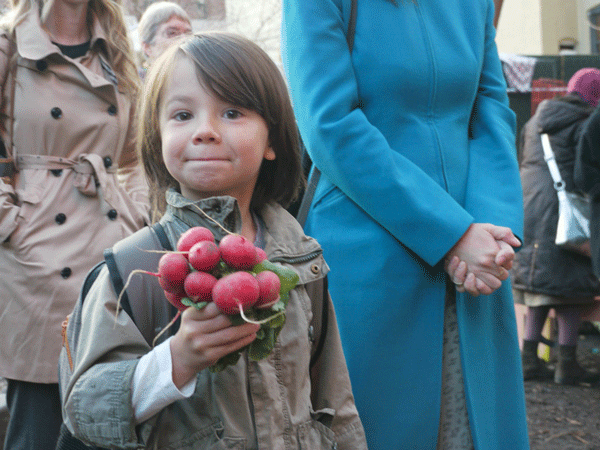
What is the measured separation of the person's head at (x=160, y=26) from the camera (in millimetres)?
4020

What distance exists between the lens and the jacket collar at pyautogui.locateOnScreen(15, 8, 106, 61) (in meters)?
2.34

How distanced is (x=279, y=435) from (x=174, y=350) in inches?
12.2

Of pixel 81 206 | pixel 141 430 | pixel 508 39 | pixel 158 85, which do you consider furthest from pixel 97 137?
pixel 508 39

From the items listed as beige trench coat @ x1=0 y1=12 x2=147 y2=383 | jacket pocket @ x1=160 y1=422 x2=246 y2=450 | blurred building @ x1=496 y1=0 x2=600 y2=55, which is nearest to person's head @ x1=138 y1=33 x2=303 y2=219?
jacket pocket @ x1=160 y1=422 x2=246 y2=450

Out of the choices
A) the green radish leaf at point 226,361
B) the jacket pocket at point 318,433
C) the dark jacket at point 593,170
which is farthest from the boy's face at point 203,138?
the dark jacket at point 593,170

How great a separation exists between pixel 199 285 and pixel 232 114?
52 cm

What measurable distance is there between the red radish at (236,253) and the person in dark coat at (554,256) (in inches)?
181

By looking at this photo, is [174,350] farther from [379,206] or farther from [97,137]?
[97,137]

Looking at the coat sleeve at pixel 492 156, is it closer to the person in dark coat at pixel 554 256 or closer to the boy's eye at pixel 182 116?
the boy's eye at pixel 182 116

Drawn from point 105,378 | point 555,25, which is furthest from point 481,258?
point 555,25

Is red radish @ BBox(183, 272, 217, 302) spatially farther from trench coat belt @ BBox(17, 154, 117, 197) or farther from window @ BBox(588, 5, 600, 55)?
window @ BBox(588, 5, 600, 55)

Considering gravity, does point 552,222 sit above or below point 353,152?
below

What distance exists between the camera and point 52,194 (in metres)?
2.36

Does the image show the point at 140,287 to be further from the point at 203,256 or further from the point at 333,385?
the point at 333,385
